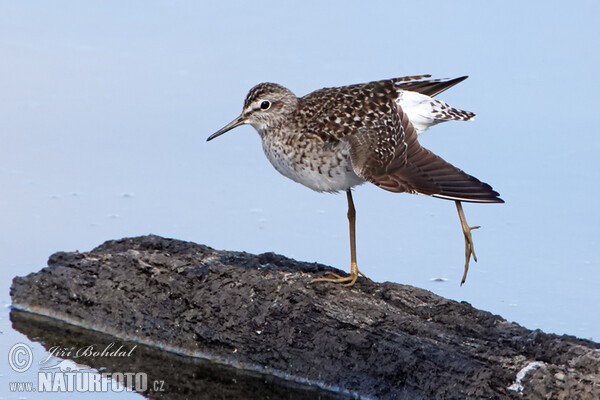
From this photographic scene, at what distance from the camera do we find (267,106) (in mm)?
7953

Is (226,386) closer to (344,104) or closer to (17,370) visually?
(17,370)

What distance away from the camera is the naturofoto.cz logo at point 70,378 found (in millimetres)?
6777

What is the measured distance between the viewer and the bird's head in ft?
25.8

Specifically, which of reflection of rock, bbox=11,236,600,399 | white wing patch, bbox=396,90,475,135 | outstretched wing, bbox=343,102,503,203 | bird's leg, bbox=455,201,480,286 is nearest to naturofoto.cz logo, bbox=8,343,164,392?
reflection of rock, bbox=11,236,600,399

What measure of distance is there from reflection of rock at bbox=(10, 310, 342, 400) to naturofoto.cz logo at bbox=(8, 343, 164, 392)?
0.07 metres

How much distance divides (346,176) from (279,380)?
5.40ft

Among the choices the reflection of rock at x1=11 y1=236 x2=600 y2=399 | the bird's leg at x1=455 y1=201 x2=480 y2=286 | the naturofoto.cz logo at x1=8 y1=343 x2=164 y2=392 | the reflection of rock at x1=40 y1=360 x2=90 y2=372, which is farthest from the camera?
the bird's leg at x1=455 y1=201 x2=480 y2=286

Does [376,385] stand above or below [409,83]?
below

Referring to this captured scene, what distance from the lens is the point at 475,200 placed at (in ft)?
21.4

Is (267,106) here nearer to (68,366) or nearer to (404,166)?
(404,166)

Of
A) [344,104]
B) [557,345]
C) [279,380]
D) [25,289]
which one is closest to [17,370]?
[25,289]

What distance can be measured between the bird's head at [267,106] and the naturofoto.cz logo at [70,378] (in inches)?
91.4

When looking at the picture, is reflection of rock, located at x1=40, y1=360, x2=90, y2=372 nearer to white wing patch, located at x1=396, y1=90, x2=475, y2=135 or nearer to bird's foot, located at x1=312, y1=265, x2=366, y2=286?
bird's foot, located at x1=312, y1=265, x2=366, y2=286

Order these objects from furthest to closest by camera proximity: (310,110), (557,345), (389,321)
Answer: (310,110) → (389,321) → (557,345)
